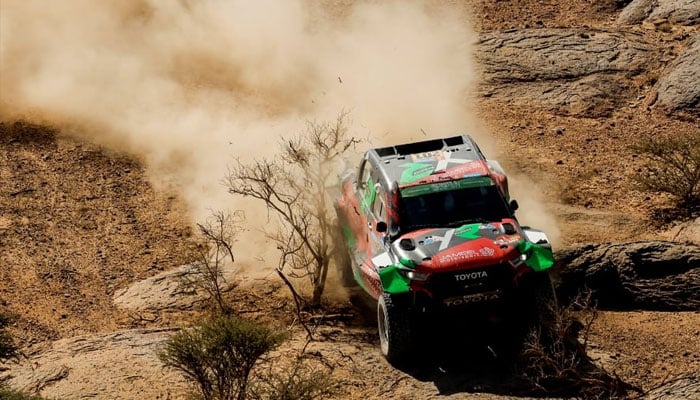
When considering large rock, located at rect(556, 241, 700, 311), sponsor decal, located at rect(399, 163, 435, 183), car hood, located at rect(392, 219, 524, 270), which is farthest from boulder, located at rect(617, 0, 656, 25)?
car hood, located at rect(392, 219, 524, 270)

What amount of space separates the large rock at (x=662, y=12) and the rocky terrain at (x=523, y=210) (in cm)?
5

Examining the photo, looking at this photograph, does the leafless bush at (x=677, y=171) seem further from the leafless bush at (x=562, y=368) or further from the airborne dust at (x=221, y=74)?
the leafless bush at (x=562, y=368)

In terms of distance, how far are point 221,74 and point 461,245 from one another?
12.3m

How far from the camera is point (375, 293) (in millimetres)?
12648

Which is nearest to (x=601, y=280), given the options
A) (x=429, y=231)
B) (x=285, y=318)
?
(x=429, y=231)

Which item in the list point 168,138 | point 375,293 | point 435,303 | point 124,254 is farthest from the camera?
point 168,138

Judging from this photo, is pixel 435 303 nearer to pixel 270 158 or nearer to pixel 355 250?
pixel 355 250

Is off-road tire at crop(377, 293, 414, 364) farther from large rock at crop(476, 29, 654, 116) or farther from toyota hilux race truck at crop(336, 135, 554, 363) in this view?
large rock at crop(476, 29, 654, 116)

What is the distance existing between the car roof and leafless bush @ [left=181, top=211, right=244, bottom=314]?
2547 mm

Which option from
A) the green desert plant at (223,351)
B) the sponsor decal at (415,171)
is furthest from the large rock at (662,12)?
the green desert plant at (223,351)

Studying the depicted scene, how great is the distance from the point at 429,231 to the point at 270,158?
7053mm

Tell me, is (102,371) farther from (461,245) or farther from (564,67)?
(564,67)

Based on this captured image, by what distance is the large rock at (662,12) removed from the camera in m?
23.4

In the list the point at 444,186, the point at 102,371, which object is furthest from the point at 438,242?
the point at 102,371
